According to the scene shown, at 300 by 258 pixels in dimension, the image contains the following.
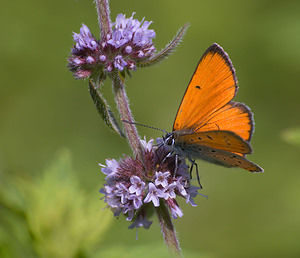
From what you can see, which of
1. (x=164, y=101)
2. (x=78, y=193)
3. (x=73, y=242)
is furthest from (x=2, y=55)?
(x=73, y=242)

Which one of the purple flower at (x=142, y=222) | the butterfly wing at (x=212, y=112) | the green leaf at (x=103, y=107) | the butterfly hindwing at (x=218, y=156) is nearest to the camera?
the green leaf at (x=103, y=107)

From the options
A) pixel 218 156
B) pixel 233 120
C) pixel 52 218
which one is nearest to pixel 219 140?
pixel 218 156

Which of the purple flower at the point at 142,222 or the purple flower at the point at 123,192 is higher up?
the purple flower at the point at 123,192

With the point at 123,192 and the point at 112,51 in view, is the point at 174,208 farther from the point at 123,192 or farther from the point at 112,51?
the point at 112,51

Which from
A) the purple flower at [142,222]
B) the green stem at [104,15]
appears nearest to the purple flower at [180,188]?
the purple flower at [142,222]

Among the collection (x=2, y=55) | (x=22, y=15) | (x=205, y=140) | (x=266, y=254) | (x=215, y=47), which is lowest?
(x=266, y=254)

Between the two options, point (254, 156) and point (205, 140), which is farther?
point (254, 156)

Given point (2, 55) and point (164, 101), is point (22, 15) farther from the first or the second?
point (164, 101)

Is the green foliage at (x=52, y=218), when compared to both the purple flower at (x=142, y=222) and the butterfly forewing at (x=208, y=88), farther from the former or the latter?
the butterfly forewing at (x=208, y=88)
